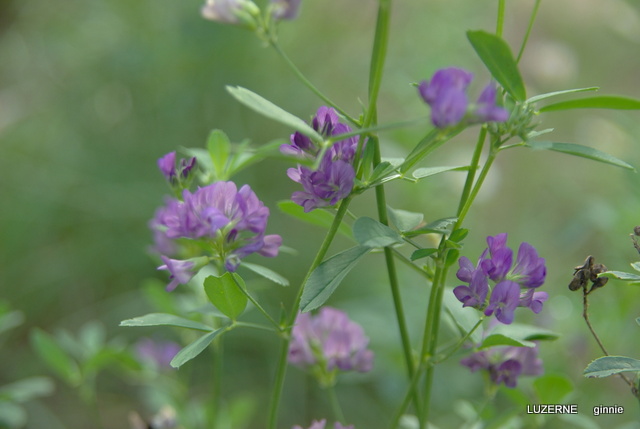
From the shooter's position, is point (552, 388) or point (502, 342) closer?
point (502, 342)

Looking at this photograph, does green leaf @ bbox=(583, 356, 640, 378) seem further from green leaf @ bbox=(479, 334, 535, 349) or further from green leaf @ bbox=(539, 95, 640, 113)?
green leaf @ bbox=(539, 95, 640, 113)

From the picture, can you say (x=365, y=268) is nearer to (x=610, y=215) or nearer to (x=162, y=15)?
(x=610, y=215)

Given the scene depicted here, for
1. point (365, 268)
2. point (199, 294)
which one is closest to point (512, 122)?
point (199, 294)

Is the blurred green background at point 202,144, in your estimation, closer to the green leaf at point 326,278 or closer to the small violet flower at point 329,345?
the small violet flower at point 329,345

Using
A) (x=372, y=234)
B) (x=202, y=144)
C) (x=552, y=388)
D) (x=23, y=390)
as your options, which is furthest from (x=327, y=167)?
(x=202, y=144)

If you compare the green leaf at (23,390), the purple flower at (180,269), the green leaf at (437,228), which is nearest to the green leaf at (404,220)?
the green leaf at (437,228)

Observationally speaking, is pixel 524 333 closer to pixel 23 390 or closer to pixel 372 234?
pixel 372 234

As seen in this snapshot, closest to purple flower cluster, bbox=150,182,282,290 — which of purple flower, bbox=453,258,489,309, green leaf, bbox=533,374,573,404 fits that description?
purple flower, bbox=453,258,489,309
